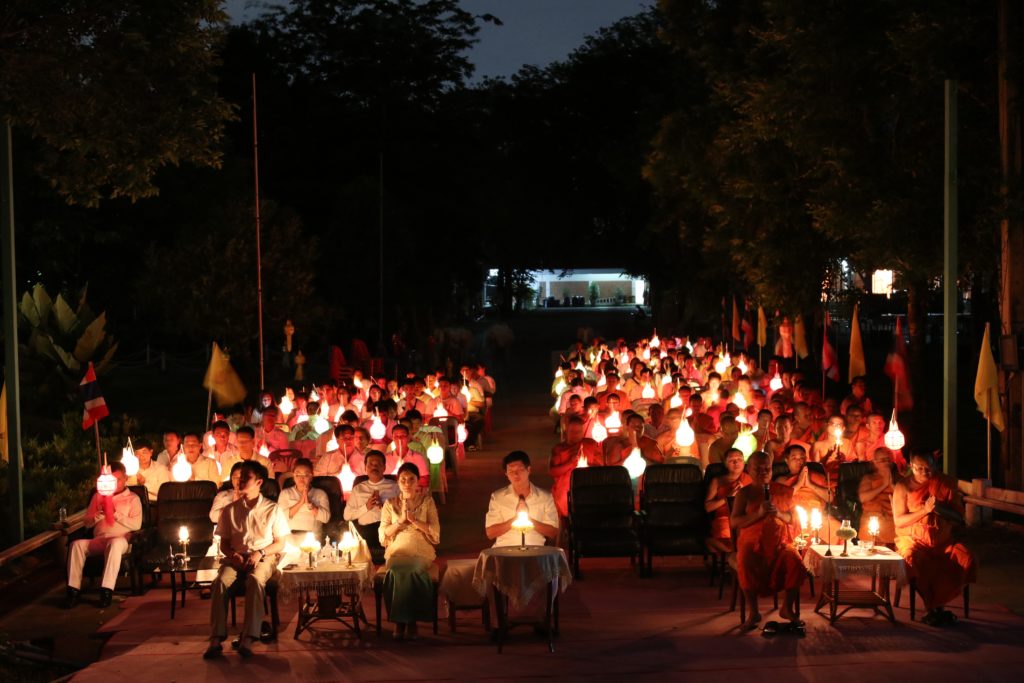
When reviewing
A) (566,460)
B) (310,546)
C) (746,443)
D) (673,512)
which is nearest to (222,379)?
(566,460)

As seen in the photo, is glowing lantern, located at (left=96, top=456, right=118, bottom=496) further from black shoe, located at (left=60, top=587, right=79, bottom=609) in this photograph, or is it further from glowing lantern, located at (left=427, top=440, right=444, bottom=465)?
glowing lantern, located at (left=427, top=440, right=444, bottom=465)

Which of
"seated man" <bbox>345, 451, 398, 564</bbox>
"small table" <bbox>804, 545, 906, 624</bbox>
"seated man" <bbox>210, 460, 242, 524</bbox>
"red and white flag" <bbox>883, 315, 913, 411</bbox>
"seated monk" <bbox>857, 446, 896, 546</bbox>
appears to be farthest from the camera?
"red and white flag" <bbox>883, 315, 913, 411</bbox>

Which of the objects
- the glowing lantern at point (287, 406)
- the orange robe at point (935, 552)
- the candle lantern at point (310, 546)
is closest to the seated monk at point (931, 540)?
the orange robe at point (935, 552)

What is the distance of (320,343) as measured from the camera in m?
48.3

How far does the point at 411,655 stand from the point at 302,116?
4268cm

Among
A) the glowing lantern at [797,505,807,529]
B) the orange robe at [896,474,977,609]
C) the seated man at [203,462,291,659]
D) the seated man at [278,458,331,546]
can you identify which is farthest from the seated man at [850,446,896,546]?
the seated man at [203,462,291,659]

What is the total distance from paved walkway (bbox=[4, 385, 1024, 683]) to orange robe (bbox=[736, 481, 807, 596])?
0.40m

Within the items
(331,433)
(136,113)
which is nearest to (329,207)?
(331,433)

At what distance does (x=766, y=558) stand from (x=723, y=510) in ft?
5.92

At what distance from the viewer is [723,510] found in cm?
1270

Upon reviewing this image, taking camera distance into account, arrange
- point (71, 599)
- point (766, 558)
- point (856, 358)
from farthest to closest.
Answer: point (856, 358)
point (71, 599)
point (766, 558)

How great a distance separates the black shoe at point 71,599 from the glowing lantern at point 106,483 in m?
0.94

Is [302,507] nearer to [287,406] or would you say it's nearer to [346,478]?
[346,478]

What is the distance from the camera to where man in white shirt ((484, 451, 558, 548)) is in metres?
11.2
